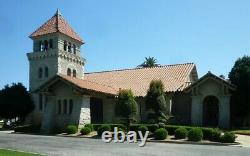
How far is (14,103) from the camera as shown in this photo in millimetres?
41594

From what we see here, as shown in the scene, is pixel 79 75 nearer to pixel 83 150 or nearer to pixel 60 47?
pixel 60 47

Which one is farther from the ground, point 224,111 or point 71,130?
point 224,111

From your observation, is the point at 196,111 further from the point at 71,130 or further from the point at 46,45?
the point at 46,45

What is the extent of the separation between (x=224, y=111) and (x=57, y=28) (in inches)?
796

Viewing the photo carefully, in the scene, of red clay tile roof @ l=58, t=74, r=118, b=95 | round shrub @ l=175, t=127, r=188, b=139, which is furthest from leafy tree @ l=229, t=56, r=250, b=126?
red clay tile roof @ l=58, t=74, r=118, b=95

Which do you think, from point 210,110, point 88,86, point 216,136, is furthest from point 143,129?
point 210,110

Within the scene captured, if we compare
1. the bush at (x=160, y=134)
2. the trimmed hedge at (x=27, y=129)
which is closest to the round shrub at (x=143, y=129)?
the bush at (x=160, y=134)

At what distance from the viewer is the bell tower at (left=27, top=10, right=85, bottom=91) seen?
42.2 m

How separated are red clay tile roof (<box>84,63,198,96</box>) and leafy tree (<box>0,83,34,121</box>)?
27.5 ft

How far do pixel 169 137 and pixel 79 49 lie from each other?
69.3 ft

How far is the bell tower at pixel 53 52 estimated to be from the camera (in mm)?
42250

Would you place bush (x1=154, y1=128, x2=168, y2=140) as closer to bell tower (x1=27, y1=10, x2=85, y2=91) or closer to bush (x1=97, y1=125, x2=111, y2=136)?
bush (x1=97, y1=125, x2=111, y2=136)

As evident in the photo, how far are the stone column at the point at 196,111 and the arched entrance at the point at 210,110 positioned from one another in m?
0.86

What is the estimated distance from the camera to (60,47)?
42.5m
